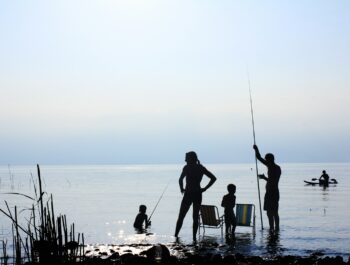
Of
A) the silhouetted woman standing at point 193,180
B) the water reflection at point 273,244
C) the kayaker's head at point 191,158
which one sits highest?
the kayaker's head at point 191,158

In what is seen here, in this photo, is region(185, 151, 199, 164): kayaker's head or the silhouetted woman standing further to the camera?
the silhouetted woman standing

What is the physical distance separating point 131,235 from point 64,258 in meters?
11.6

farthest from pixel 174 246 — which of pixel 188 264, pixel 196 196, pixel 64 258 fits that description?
pixel 64 258

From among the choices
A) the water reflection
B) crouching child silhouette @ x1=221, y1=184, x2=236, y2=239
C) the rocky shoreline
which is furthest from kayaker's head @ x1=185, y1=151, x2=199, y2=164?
the rocky shoreline

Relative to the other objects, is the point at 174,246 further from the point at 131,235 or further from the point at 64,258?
the point at 64,258

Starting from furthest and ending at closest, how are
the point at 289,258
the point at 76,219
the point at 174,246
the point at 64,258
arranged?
the point at 76,219
the point at 174,246
the point at 289,258
the point at 64,258

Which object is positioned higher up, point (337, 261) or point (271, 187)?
point (271, 187)

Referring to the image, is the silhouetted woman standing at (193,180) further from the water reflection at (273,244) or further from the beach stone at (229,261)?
the beach stone at (229,261)

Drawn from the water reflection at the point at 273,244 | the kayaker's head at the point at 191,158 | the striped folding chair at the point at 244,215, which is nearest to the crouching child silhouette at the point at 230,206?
the striped folding chair at the point at 244,215

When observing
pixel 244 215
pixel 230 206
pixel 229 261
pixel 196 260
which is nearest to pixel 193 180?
pixel 230 206

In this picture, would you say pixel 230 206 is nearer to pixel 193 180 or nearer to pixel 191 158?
pixel 193 180

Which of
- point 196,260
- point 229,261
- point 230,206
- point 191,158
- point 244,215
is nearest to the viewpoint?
point 229,261

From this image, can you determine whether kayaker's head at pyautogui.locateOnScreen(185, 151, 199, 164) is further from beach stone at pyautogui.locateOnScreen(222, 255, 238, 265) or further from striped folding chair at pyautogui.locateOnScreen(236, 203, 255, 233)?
beach stone at pyautogui.locateOnScreen(222, 255, 238, 265)

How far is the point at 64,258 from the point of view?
6.70m
